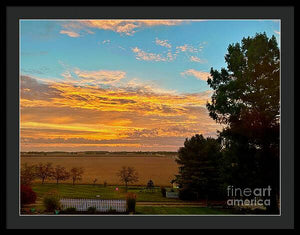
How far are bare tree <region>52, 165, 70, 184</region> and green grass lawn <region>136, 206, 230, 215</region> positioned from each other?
1.50 metres

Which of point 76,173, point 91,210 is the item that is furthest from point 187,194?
point 76,173

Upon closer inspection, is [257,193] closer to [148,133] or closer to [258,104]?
[258,104]

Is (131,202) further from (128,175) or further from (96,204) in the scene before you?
(96,204)

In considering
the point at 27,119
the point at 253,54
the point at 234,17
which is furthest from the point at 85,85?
the point at 253,54

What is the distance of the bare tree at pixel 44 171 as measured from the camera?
259 inches

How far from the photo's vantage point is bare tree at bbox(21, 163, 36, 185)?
631 centimetres

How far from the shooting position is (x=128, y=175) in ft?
22.1

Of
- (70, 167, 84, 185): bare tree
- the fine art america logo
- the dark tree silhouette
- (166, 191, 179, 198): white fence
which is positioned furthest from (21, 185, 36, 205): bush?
the fine art america logo

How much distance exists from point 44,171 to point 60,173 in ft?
0.98

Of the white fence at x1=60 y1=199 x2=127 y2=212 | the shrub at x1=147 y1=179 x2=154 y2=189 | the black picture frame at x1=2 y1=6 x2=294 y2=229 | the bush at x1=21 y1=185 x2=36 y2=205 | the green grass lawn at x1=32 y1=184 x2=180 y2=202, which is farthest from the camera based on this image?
the shrub at x1=147 y1=179 x2=154 y2=189

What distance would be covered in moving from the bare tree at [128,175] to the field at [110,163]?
71 millimetres

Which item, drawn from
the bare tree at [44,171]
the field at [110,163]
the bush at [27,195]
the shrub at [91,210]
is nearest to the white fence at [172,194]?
the field at [110,163]

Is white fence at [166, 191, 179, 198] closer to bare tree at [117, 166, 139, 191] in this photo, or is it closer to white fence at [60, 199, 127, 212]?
bare tree at [117, 166, 139, 191]

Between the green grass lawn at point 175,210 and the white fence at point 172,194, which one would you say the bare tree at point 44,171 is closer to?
the green grass lawn at point 175,210
